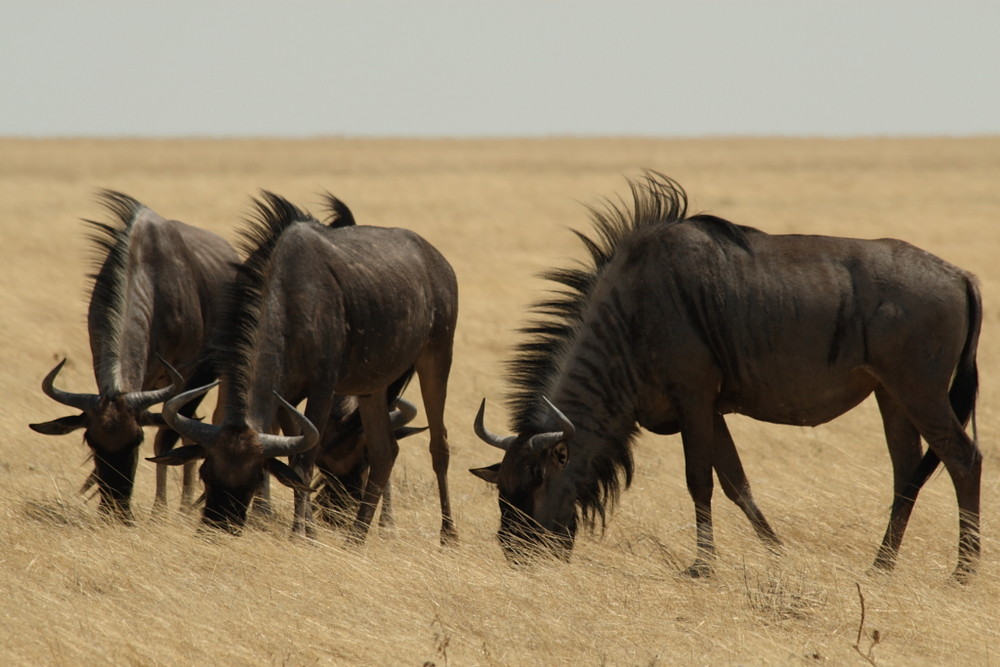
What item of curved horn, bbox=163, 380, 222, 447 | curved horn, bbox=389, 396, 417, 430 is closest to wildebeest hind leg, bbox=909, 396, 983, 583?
curved horn, bbox=389, 396, 417, 430

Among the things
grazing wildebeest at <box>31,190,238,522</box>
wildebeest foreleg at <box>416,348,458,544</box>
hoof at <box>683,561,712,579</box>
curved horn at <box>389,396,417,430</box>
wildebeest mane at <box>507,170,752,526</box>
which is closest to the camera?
hoof at <box>683,561,712,579</box>

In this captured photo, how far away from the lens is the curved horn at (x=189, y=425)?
251 inches

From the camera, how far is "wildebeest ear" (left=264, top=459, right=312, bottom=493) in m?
6.44

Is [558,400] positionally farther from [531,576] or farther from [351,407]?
[351,407]

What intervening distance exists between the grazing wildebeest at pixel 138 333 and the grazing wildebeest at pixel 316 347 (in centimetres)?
39

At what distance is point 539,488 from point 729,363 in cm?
118

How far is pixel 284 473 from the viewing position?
645 cm

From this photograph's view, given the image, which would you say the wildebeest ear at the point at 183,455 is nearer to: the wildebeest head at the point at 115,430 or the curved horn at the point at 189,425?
the curved horn at the point at 189,425

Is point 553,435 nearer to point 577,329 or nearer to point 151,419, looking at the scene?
point 577,329

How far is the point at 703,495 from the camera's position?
21.8 ft

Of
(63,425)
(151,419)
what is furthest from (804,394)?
(63,425)

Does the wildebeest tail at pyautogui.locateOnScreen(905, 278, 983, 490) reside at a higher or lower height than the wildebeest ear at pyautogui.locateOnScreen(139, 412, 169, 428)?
higher

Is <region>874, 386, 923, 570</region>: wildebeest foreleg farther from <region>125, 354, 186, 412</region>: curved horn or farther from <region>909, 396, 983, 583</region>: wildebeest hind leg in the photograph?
<region>125, 354, 186, 412</region>: curved horn

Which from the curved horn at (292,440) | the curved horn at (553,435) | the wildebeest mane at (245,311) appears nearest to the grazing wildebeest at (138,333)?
the wildebeest mane at (245,311)
